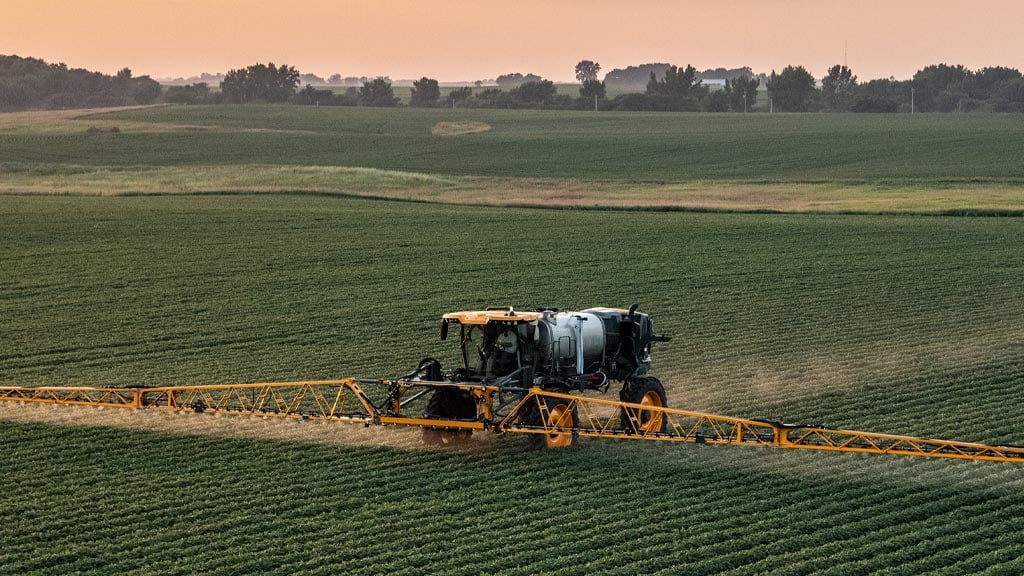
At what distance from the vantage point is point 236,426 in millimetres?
21125

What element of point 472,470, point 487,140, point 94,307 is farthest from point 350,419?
point 487,140

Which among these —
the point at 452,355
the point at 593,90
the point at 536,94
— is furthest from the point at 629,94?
the point at 452,355

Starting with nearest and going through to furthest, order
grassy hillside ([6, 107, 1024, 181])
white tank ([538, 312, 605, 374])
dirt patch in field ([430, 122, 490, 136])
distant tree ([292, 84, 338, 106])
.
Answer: white tank ([538, 312, 605, 374])
grassy hillside ([6, 107, 1024, 181])
dirt patch in field ([430, 122, 490, 136])
distant tree ([292, 84, 338, 106])

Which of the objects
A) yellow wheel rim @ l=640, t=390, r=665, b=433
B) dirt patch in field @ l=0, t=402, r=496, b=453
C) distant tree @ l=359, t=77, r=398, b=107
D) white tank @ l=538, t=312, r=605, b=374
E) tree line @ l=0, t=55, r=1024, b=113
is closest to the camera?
yellow wheel rim @ l=640, t=390, r=665, b=433

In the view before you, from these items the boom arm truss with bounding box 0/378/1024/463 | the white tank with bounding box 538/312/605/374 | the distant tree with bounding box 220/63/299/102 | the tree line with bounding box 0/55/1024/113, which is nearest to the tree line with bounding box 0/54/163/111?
the tree line with bounding box 0/55/1024/113

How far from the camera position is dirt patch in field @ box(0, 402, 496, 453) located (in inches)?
798

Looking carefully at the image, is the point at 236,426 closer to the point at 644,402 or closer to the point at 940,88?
the point at 644,402

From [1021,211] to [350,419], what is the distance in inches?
1663

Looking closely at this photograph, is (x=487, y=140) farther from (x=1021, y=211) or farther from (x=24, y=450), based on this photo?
(x=24, y=450)

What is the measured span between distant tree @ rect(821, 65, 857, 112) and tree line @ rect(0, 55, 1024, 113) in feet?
0.45

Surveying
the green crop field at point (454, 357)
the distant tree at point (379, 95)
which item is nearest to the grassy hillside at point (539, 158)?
the green crop field at point (454, 357)

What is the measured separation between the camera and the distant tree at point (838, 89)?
162m

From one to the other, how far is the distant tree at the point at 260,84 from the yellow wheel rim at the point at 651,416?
548 ft

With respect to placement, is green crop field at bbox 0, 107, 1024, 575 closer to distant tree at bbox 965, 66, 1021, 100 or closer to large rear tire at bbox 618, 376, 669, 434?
large rear tire at bbox 618, 376, 669, 434
